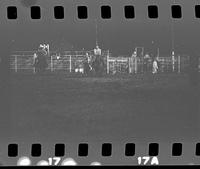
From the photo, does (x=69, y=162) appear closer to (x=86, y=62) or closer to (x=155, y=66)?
(x=86, y=62)

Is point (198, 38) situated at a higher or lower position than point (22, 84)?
higher

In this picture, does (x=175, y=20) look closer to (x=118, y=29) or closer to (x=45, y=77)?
(x=118, y=29)

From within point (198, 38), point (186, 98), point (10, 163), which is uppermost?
point (198, 38)

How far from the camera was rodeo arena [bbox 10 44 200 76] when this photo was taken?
637cm

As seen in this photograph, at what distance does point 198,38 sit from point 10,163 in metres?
2.31

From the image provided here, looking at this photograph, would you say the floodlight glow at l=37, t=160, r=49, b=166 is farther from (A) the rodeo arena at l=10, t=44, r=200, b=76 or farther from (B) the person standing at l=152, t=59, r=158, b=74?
(B) the person standing at l=152, t=59, r=158, b=74

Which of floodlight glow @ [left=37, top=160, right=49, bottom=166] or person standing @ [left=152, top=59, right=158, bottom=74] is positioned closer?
floodlight glow @ [left=37, top=160, right=49, bottom=166]

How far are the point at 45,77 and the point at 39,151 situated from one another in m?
0.74

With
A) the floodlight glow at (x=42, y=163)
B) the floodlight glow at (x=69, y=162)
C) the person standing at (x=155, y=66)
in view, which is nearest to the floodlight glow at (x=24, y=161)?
the floodlight glow at (x=42, y=163)

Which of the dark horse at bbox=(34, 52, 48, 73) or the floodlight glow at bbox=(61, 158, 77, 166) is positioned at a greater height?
the dark horse at bbox=(34, 52, 48, 73)

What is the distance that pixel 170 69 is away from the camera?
21.3 ft

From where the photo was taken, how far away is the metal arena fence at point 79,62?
251 inches

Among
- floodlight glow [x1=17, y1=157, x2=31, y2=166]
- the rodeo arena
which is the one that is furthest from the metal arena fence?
floodlight glow [x1=17, y1=157, x2=31, y2=166]

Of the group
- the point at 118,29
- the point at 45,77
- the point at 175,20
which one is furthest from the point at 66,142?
the point at 175,20
